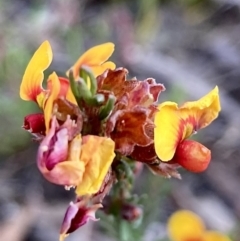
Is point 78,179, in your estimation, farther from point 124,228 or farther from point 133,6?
point 133,6

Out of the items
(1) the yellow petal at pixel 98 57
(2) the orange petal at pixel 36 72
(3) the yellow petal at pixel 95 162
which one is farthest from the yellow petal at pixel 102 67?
(3) the yellow petal at pixel 95 162

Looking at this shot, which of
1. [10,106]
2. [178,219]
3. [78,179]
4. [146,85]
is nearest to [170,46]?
[10,106]

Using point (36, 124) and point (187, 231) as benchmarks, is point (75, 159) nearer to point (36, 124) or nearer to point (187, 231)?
point (36, 124)

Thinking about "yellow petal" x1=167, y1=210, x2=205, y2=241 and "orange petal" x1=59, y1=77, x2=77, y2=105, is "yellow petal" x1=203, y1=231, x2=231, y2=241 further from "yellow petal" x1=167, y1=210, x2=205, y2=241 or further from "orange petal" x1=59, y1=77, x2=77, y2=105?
"orange petal" x1=59, y1=77, x2=77, y2=105

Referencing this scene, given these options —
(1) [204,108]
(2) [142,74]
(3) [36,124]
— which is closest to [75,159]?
(3) [36,124]

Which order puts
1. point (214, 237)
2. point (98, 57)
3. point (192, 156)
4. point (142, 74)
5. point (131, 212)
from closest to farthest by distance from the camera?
1. point (192, 156)
2. point (98, 57)
3. point (131, 212)
4. point (214, 237)
5. point (142, 74)

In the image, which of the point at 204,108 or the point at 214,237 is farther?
the point at 214,237

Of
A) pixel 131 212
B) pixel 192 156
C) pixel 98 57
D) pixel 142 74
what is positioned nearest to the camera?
pixel 192 156
